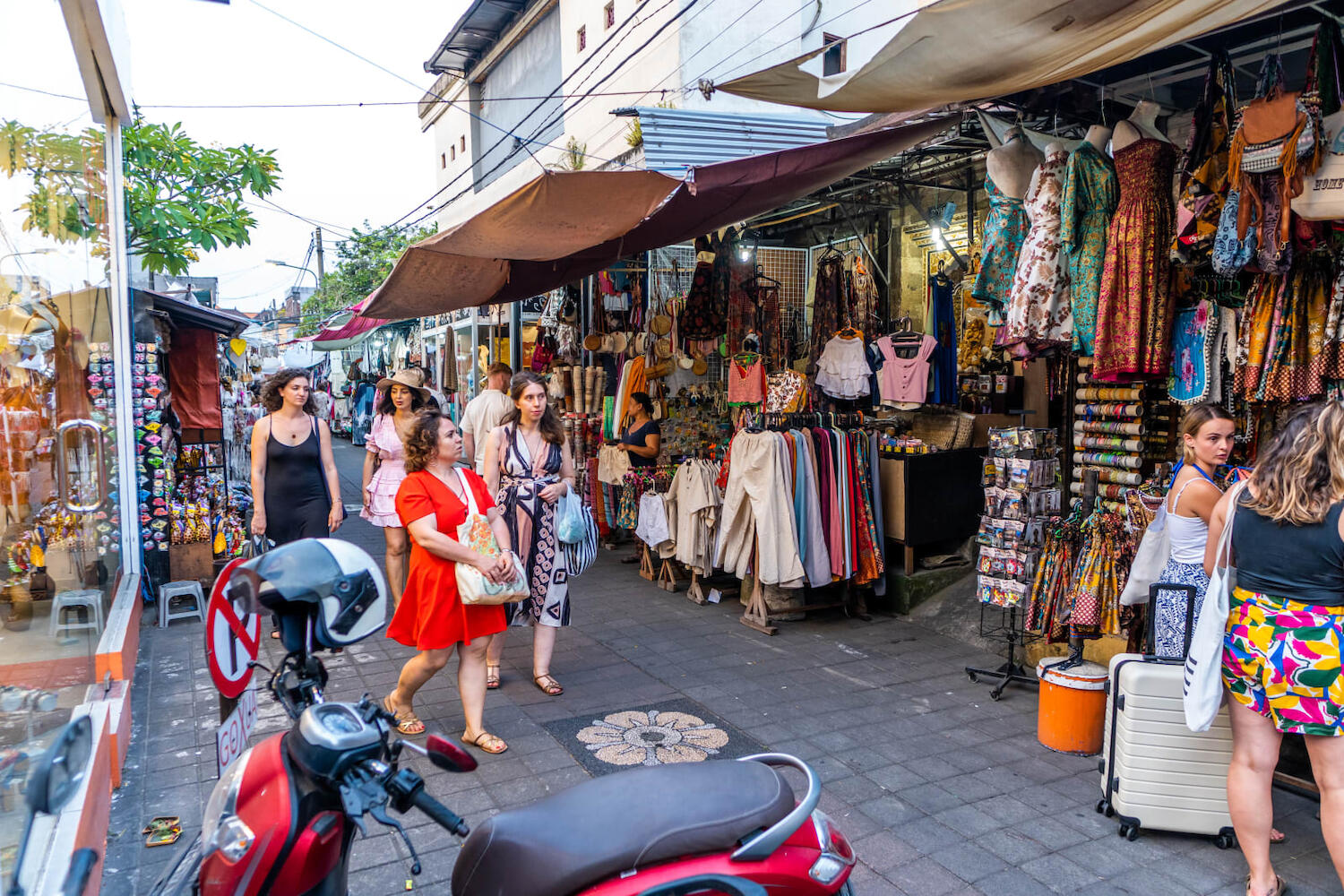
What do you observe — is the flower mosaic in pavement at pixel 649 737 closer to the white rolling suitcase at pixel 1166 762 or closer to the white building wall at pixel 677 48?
the white rolling suitcase at pixel 1166 762

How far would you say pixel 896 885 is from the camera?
123 inches

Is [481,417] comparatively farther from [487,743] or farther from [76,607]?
[76,607]

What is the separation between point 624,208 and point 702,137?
2.26 feet

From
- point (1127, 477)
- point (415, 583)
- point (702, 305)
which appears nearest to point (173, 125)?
point (702, 305)

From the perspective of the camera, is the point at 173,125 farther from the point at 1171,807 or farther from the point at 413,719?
the point at 1171,807

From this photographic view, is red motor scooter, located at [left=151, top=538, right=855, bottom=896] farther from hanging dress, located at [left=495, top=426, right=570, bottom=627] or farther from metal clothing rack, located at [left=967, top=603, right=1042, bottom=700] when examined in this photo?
metal clothing rack, located at [left=967, top=603, right=1042, bottom=700]

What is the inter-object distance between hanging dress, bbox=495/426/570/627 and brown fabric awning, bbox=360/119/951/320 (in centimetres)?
140

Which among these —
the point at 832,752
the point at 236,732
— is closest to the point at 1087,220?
the point at 832,752

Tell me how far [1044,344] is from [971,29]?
1826 mm

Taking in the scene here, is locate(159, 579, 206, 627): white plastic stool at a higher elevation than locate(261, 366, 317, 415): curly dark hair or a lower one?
lower

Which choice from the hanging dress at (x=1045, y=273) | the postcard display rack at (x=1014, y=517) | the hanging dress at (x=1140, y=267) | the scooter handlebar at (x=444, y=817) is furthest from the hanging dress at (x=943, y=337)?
the scooter handlebar at (x=444, y=817)

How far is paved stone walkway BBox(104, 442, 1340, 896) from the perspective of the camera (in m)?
3.24

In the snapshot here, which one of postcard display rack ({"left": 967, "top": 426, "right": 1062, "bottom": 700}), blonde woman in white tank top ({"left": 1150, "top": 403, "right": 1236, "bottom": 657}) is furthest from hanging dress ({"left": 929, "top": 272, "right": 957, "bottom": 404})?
blonde woman in white tank top ({"left": 1150, "top": 403, "right": 1236, "bottom": 657})

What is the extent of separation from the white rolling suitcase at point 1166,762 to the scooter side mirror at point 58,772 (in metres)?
3.47
